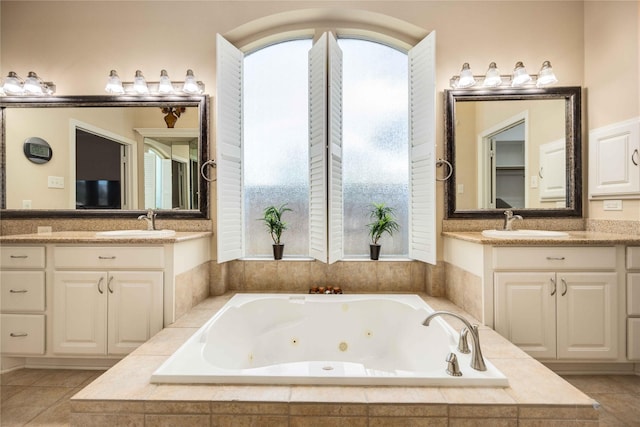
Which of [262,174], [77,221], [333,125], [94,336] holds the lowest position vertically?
[94,336]

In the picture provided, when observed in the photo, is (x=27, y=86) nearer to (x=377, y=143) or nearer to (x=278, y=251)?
(x=278, y=251)

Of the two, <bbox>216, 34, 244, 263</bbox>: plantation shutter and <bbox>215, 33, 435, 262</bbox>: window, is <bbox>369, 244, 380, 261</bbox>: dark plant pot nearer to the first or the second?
<bbox>215, 33, 435, 262</bbox>: window

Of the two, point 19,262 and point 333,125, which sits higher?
point 333,125

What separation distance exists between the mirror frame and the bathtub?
35.9 inches

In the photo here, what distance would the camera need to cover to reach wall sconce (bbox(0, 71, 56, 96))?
2596 mm

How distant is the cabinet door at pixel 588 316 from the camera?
6.64 feet

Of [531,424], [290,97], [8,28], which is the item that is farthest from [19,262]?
[531,424]

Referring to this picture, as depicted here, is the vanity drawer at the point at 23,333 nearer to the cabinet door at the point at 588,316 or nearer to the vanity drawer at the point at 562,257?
the vanity drawer at the point at 562,257

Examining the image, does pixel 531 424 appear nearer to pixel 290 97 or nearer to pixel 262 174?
pixel 262 174

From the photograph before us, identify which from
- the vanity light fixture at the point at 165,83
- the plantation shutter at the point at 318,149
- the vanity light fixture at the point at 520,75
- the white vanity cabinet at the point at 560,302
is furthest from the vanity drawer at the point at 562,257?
the vanity light fixture at the point at 165,83

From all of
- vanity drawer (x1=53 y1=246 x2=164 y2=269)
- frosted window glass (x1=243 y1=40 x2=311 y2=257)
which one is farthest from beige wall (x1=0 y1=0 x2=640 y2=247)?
vanity drawer (x1=53 y1=246 x2=164 y2=269)

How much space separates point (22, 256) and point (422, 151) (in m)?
2.84

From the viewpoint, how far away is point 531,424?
3.79 feet

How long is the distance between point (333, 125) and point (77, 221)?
222 centimetres
